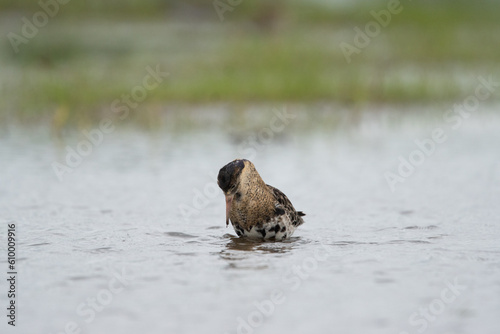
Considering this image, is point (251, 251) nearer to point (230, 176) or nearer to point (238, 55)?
point (230, 176)

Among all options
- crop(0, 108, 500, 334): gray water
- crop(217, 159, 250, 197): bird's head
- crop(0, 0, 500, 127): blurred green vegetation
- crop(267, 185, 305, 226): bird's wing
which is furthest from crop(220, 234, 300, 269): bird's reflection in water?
crop(0, 0, 500, 127): blurred green vegetation

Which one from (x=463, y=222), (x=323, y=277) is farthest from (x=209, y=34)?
(x=323, y=277)

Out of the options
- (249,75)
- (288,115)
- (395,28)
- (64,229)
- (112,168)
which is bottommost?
(64,229)

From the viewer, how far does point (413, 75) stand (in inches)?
787

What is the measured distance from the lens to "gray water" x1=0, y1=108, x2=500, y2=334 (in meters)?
5.56

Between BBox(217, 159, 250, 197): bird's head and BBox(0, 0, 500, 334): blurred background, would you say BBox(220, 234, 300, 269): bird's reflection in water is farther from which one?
BBox(217, 159, 250, 197): bird's head

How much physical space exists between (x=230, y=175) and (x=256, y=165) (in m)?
4.34

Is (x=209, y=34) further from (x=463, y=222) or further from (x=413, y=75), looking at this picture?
(x=463, y=222)

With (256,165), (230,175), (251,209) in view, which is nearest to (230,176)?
(230,175)

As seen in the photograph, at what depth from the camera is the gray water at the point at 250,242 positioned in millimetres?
5559

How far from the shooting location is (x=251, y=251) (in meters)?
7.46

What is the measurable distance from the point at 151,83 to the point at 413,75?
20.4 feet

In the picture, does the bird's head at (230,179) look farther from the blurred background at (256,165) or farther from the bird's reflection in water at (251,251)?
the blurred background at (256,165)

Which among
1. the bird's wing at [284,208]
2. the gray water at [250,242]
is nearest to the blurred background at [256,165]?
the gray water at [250,242]
